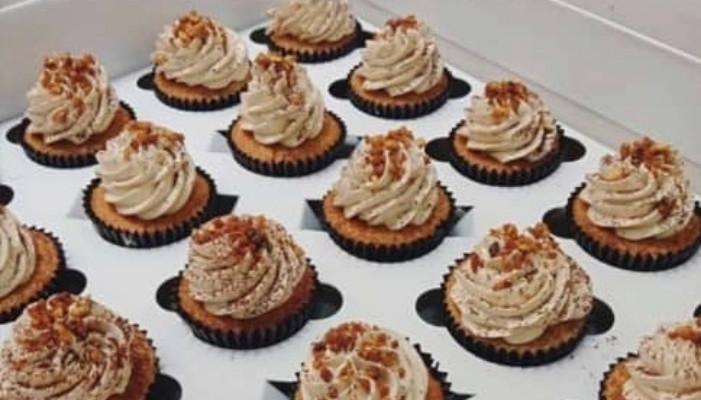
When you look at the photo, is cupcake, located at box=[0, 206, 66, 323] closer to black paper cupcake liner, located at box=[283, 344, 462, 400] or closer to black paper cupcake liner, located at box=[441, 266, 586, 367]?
black paper cupcake liner, located at box=[283, 344, 462, 400]

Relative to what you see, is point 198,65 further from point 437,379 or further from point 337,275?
point 437,379

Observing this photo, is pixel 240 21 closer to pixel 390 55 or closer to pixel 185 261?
pixel 390 55

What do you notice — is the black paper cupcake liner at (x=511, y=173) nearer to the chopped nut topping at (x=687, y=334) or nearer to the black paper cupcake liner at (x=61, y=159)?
the chopped nut topping at (x=687, y=334)

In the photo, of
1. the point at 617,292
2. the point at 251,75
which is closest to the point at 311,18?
the point at 251,75

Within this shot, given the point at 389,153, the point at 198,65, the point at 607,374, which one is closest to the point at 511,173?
the point at 389,153

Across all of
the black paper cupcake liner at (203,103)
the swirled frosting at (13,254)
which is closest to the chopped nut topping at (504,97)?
the black paper cupcake liner at (203,103)

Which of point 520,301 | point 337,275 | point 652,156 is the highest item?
point 652,156
